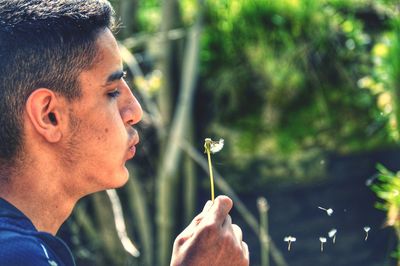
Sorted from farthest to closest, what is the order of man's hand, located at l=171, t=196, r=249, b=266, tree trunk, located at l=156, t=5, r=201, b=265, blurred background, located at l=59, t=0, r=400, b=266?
tree trunk, located at l=156, t=5, r=201, b=265, blurred background, located at l=59, t=0, r=400, b=266, man's hand, located at l=171, t=196, r=249, b=266

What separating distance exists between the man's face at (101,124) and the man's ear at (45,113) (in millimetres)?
35

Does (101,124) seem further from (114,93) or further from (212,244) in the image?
(212,244)

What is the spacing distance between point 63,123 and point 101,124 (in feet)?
0.29

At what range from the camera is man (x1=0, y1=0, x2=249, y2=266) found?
154cm

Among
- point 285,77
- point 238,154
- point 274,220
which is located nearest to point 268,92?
point 285,77

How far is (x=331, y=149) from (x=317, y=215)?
390mm

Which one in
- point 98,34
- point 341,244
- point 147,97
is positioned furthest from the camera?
point 147,97

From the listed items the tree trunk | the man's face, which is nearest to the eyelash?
the man's face

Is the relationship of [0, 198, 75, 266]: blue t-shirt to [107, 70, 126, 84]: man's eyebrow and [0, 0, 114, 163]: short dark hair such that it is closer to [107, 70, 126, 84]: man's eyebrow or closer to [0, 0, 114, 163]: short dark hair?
[0, 0, 114, 163]: short dark hair

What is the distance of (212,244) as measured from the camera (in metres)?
1.51

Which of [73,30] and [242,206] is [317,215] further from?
[73,30]

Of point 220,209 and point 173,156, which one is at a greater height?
point 220,209

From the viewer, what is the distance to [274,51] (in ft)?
13.5

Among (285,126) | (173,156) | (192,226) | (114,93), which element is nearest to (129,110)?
(114,93)
